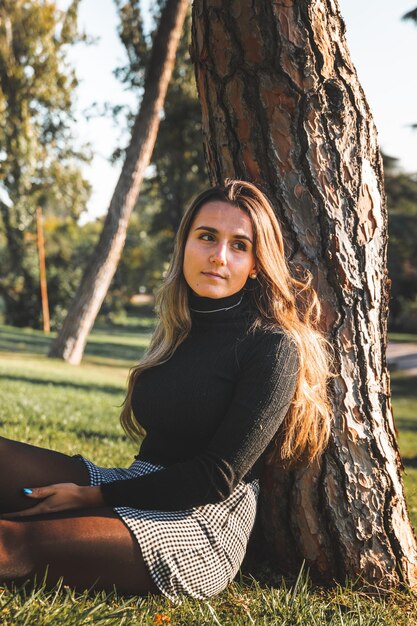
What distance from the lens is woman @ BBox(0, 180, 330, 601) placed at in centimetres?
219

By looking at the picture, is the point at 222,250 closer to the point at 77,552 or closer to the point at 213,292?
the point at 213,292

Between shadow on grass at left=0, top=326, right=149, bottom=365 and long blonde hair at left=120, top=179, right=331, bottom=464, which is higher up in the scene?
long blonde hair at left=120, top=179, right=331, bottom=464

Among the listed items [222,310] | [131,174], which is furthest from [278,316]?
[131,174]

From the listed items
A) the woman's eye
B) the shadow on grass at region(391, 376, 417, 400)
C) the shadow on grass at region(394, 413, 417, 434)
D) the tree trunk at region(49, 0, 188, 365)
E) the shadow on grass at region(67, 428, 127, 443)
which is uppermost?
the tree trunk at region(49, 0, 188, 365)

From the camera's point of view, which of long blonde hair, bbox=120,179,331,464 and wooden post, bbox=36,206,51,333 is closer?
long blonde hair, bbox=120,179,331,464

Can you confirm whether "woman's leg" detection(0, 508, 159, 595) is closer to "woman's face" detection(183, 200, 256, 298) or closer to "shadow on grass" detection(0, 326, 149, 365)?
"woman's face" detection(183, 200, 256, 298)

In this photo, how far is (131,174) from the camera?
41.8 ft

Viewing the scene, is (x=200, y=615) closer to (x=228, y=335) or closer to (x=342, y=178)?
(x=228, y=335)

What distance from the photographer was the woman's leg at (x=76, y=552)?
82.4 inches

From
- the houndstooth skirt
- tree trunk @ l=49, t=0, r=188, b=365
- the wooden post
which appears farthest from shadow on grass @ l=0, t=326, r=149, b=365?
the houndstooth skirt

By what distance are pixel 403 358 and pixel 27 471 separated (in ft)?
70.7

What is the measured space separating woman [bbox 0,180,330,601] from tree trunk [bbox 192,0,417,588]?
15cm

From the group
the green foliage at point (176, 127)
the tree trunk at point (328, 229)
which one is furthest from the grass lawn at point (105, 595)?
the green foliage at point (176, 127)

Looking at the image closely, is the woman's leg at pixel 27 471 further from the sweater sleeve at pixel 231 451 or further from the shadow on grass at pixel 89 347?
the shadow on grass at pixel 89 347
